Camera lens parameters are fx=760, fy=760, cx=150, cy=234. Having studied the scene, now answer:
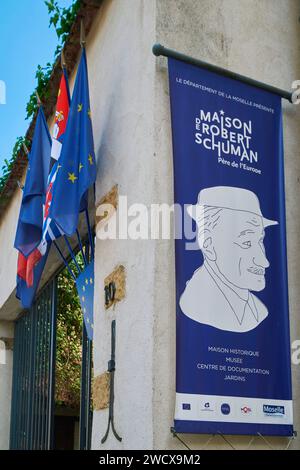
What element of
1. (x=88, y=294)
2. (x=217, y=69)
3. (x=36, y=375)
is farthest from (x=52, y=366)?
(x=217, y=69)

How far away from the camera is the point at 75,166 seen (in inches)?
227

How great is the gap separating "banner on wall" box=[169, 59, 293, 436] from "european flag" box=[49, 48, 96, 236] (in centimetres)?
91

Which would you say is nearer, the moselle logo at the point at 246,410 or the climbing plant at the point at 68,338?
the moselle logo at the point at 246,410

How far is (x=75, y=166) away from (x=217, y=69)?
129cm

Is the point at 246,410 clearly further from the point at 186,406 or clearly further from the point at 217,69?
the point at 217,69

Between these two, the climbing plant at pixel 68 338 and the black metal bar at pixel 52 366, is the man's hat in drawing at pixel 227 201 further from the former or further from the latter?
the climbing plant at pixel 68 338

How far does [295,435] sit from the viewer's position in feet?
16.1

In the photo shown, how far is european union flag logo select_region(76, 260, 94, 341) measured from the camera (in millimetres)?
6418

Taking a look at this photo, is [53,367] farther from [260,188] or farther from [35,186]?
[260,188]

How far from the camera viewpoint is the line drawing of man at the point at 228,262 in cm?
484

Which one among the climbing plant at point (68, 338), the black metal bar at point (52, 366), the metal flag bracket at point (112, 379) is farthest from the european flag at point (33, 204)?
the climbing plant at point (68, 338)
